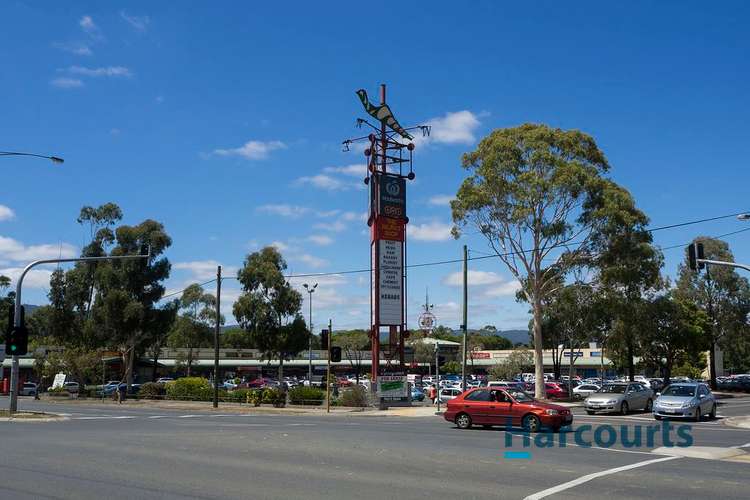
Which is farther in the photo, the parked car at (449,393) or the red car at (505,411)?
the parked car at (449,393)

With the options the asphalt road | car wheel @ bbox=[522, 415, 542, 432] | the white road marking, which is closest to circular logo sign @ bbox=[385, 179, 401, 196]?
car wheel @ bbox=[522, 415, 542, 432]

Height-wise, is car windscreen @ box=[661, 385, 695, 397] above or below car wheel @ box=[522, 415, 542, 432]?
above

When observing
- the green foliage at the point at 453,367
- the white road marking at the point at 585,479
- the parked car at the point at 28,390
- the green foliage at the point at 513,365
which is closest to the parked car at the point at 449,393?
the green foliage at the point at 513,365

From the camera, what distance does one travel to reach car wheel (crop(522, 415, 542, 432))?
21.5 meters

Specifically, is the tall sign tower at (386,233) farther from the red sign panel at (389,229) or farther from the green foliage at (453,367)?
the green foliage at (453,367)

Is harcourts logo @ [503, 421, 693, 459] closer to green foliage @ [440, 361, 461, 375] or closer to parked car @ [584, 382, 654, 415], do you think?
parked car @ [584, 382, 654, 415]

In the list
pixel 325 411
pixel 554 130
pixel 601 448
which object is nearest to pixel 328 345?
pixel 325 411

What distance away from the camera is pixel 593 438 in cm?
1958

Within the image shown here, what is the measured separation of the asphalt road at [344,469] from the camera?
10789 millimetres

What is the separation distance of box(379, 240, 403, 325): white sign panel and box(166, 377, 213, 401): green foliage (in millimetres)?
14708

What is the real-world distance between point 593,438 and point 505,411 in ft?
11.2

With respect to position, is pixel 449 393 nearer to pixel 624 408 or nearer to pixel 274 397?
pixel 274 397

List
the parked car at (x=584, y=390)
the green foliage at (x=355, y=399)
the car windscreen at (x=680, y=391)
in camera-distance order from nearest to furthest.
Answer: the car windscreen at (x=680, y=391)
the green foliage at (x=355, y=399)
the parked car at (x=584, y=390)

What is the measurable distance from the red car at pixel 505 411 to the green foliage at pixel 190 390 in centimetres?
2831
